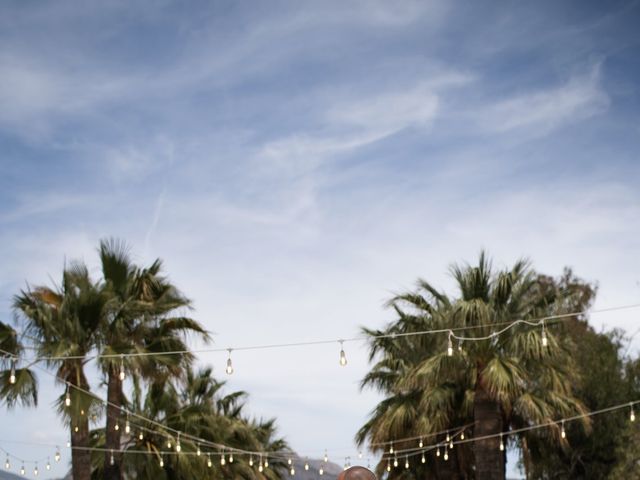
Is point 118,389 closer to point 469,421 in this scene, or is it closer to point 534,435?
point 469,421

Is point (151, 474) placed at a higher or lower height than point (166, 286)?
lower

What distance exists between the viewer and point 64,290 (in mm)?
17406

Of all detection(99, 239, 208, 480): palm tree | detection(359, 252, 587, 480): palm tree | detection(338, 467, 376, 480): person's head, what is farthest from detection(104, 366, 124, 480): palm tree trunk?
detection(338, 467, 376, 480): person's head

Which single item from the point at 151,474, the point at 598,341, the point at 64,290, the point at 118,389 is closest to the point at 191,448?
the point at 151,474

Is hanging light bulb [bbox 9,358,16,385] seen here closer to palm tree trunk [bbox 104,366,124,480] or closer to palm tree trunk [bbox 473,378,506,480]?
palm tree trunk [bbox 104,366,124,480]

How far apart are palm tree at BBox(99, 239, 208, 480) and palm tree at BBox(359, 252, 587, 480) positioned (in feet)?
16.6

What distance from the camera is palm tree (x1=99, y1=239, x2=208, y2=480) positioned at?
1708 centimetres

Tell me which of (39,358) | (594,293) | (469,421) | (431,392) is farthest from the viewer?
(594,293)

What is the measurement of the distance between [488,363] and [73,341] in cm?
811

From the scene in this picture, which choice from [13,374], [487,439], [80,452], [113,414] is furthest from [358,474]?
[487,439]

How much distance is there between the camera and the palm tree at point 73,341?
15.9 m

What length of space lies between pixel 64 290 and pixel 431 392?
27.3 ft

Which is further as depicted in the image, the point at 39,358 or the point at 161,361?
the point at 161,361

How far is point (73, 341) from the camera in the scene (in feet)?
53.8
